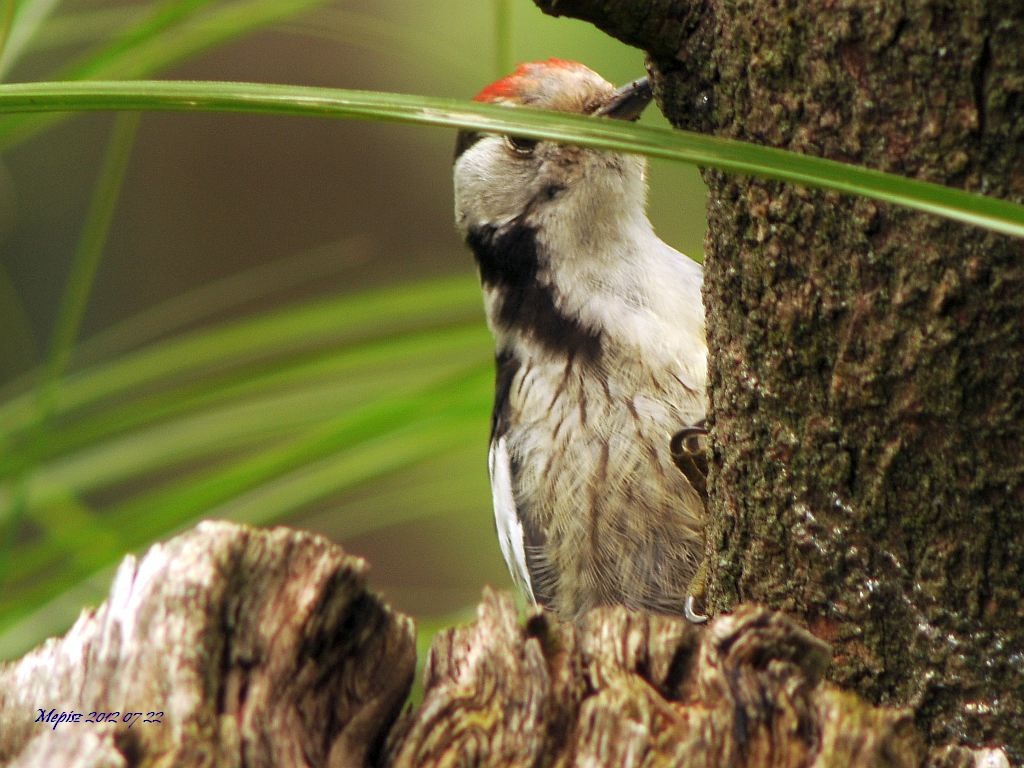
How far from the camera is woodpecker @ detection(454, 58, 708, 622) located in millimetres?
1899

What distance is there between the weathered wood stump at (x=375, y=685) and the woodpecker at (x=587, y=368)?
0.78 metres

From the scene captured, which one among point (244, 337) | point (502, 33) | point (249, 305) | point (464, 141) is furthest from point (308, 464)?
point (249, 305)

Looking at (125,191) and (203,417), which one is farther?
(125,191)

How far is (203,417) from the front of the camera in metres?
2.04

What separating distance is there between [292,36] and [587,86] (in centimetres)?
312

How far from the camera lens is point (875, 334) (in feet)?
3.22

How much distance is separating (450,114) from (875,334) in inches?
16.7

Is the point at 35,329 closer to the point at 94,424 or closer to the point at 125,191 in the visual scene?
the point at 125,191

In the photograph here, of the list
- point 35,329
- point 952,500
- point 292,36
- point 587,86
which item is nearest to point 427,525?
point 35,329

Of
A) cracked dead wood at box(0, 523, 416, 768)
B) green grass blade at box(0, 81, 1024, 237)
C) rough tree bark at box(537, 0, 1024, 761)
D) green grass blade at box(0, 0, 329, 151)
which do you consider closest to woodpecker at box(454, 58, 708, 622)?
green grass blade at box(0, 0, 329, 151)

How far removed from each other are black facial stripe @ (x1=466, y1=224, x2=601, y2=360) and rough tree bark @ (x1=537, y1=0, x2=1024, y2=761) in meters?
0.90

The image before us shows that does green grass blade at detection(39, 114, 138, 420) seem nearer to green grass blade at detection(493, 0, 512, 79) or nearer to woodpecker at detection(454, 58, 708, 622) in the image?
green grass blade at detection(493, 0, 512, 79)

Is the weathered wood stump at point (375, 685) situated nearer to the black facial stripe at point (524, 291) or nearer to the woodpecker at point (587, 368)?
the woodpecker at point (587, 368)

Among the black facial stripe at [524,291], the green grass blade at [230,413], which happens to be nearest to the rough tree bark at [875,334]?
the green grass blade at [230,413]
